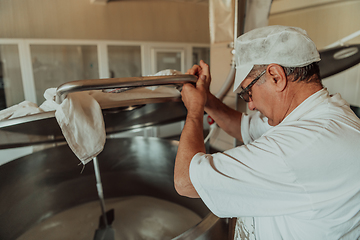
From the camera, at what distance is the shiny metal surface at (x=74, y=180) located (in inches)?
46.6

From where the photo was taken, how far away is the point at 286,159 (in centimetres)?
54

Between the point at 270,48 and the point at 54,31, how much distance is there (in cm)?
350

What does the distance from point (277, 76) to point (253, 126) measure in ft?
1.50

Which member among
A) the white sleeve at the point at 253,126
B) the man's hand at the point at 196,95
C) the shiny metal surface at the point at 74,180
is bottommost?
the shiny metal surface at the point at 74,180

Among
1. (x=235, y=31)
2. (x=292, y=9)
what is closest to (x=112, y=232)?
(x=235, y=31)

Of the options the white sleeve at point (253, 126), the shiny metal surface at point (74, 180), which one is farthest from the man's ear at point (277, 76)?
the shiny metal surface at point (74, 180)

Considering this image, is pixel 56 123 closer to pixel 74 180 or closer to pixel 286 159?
pixel 286 159

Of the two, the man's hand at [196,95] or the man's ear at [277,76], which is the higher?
the man's ear at [277,76]

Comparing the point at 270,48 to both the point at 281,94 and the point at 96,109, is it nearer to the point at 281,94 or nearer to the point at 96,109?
the point at 281,94

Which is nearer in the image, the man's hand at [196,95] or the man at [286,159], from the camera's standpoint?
the man at [286,159]

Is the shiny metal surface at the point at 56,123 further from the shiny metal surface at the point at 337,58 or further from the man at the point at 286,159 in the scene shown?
the shiny metal surface at the point at 337,58

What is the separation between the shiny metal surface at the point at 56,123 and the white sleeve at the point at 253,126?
30cm

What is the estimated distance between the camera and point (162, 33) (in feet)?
13.8

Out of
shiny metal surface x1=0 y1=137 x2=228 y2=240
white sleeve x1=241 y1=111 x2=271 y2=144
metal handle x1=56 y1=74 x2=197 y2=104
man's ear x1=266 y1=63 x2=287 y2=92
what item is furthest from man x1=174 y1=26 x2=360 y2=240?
shiny metal surface x1=0 y1=137 x2=228 y2=240
